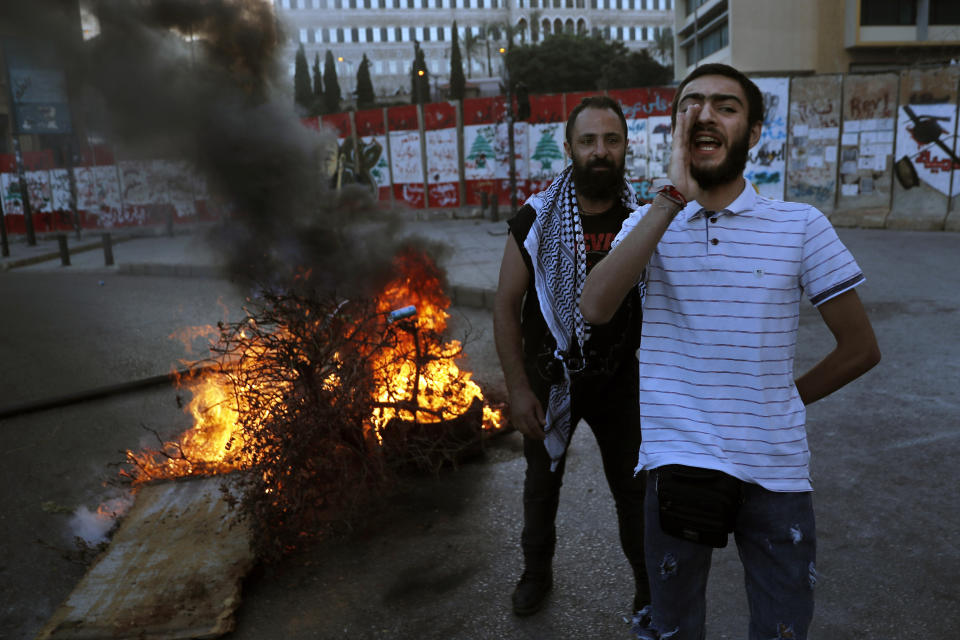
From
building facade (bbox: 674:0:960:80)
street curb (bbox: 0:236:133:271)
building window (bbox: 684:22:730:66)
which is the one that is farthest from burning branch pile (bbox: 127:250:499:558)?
building window (bbox: 684:22:730:66)

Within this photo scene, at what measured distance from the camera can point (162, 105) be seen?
16.8ft

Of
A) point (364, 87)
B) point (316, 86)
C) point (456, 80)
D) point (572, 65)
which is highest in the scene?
point (572, 65)

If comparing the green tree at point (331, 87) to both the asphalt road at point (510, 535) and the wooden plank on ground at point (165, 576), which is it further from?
the wooden plank on ground at point (165, 576)

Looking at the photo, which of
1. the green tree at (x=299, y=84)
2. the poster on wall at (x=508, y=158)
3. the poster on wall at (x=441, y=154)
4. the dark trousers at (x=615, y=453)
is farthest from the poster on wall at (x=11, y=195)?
the dark trousers at (x=615, y=453)

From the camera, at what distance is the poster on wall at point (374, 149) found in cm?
2245

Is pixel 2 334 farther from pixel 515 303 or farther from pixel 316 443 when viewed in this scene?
pixel 515 303

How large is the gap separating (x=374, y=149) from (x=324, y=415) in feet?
66.5

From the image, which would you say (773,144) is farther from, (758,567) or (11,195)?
(11,195)

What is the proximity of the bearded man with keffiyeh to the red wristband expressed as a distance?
2.85 ft

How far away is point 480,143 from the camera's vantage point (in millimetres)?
20766

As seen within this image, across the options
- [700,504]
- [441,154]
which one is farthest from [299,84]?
[441,154]

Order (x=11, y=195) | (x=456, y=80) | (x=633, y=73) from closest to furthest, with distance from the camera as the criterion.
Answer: (x=11, y=195) → (x=633, y=73) → (x=456, y=80)

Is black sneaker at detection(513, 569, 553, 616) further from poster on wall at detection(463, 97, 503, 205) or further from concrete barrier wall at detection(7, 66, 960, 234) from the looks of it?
poster on wall at detection(463, 97, 503, 205)

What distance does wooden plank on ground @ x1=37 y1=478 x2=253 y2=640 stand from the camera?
9.05 feet
